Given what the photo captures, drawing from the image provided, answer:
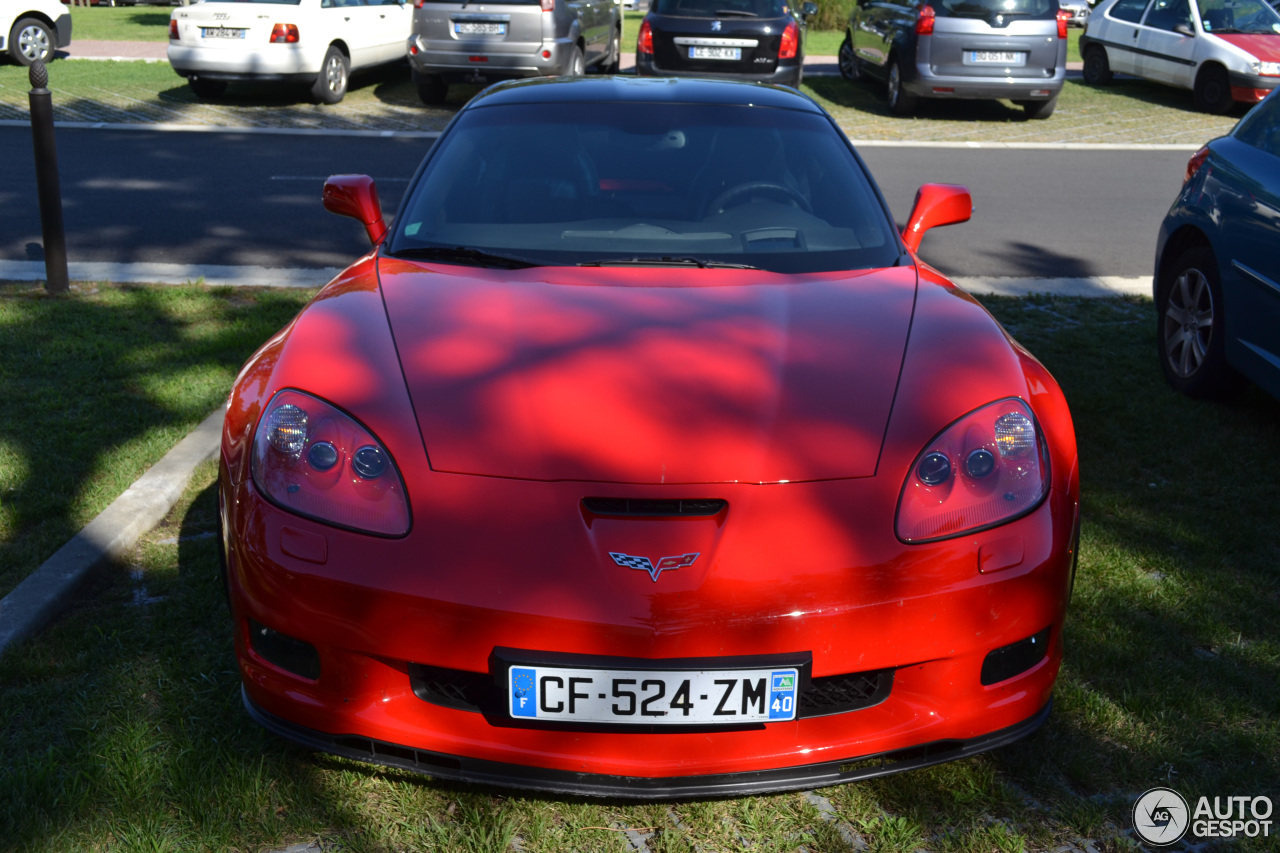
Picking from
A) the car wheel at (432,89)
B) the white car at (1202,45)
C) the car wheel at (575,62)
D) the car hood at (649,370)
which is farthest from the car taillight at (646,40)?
the car hood at (649,370)

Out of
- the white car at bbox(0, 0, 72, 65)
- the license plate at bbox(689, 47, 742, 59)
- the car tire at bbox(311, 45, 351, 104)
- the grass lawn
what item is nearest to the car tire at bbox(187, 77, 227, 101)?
the car tire at bbox(311, 45, 351, 104)

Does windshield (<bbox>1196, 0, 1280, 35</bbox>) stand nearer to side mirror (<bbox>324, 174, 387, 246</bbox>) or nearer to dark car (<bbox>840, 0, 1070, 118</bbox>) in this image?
dark car (<bbox>840, 0, 1070, 118</bbox>)

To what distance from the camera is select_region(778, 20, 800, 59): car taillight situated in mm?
13570

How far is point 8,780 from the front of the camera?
2.37 m

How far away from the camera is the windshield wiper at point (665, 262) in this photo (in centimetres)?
316

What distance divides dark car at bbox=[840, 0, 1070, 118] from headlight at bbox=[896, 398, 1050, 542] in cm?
1241

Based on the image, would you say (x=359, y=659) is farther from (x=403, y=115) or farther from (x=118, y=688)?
(x=403, y=115)

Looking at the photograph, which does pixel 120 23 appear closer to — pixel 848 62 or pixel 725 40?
pixel 848 62

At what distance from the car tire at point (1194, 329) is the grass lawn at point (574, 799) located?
134 cm

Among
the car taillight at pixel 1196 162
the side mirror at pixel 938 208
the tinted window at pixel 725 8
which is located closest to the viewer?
the side mirror at pixel 938 208

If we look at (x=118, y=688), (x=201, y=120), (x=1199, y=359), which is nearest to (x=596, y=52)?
(x=201, y=120)

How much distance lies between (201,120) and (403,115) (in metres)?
2.31

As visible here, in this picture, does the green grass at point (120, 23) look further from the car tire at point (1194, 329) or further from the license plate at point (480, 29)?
the car tire at point (1194, 329)

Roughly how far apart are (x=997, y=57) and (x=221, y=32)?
364 inches
